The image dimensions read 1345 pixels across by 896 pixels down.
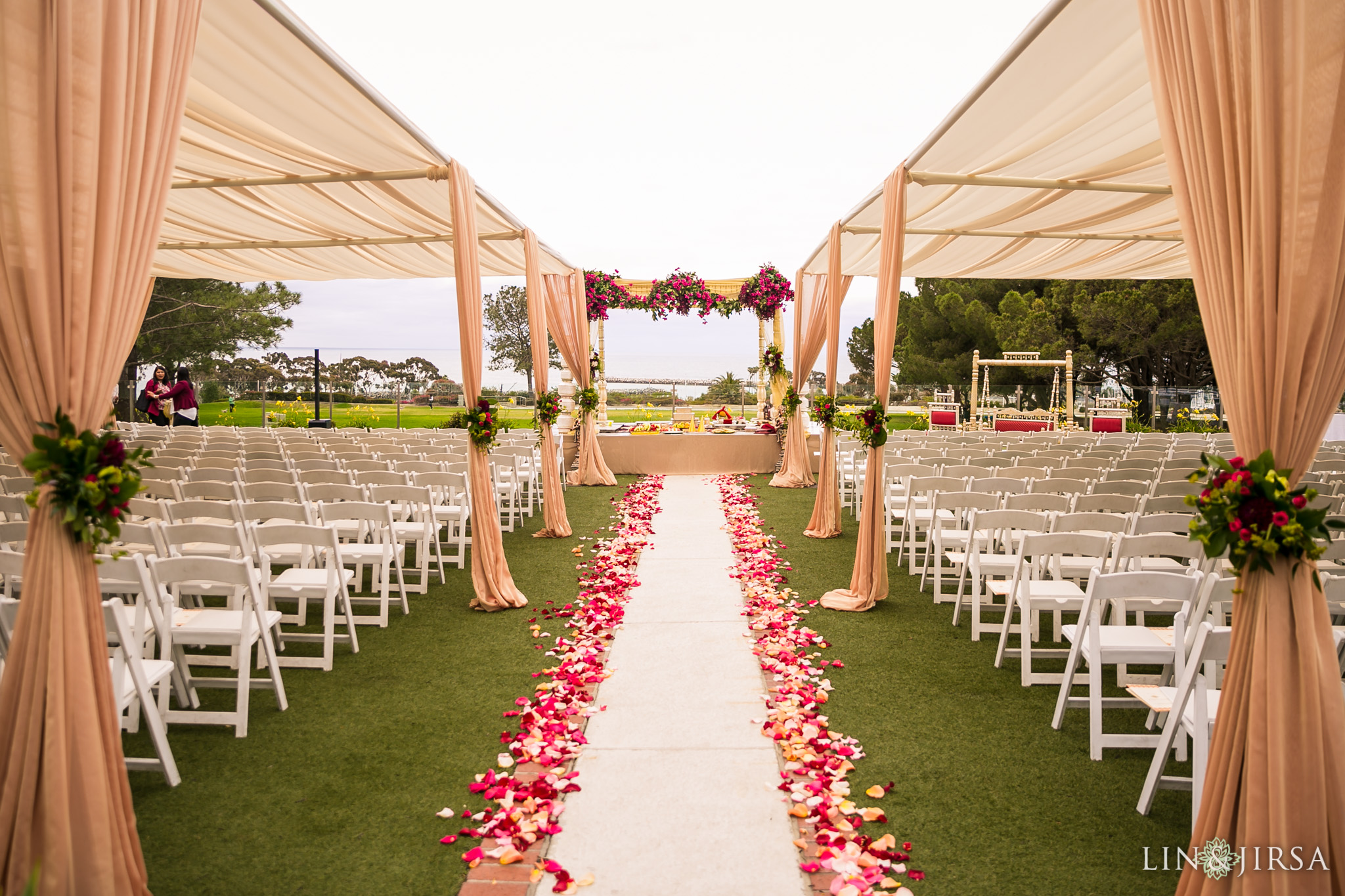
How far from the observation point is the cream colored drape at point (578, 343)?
33.9 ft

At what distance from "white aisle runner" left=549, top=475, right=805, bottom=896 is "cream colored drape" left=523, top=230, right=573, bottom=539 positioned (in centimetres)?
257

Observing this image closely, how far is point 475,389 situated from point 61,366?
3.26 m

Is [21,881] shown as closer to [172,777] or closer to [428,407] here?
[172,777]

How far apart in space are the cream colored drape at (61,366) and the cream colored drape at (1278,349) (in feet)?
9.59

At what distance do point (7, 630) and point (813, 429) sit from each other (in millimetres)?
12662

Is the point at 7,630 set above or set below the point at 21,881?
above

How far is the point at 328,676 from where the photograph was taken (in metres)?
3.83

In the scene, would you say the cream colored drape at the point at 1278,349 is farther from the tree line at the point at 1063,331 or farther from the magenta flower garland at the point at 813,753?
the tree line at the point at 1063,331

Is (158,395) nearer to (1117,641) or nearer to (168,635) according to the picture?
(168,635)

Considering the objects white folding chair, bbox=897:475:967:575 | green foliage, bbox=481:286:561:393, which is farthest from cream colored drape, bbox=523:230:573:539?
green foliage, bbox=481:286:561:393

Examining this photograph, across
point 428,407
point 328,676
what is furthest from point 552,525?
point 428,407

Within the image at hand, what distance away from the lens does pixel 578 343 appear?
10562mm

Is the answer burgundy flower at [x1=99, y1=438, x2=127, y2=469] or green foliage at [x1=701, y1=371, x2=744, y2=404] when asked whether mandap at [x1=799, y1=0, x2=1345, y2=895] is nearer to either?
burgundy flower at [x1=99, y1=438, x2=127, y2=469]

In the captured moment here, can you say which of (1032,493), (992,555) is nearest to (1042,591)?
(992,555)
